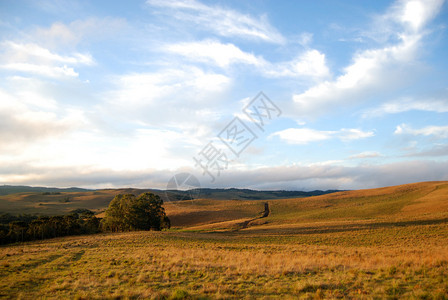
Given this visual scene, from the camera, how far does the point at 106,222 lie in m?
52.1

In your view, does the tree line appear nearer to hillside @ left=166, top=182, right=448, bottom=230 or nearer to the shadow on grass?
hillside @ left=166, top=182, right=448, bottom=230

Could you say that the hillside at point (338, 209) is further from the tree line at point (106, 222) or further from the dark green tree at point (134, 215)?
the tree line at point (106, 222)

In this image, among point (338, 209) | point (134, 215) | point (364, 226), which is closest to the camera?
point (364, 226)

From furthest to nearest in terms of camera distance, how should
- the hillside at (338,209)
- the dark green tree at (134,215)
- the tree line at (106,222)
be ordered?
1. the hillside at (338,209)
2. the dark green tree at (134,215)
3. the tree line at (106,222)

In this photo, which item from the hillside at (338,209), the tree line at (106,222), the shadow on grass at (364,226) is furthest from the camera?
the hillside at (338,209)

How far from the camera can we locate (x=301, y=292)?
8.19 meters

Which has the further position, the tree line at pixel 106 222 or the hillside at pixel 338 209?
the hillside at pixel 338 209

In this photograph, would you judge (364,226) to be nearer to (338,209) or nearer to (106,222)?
(338,209)

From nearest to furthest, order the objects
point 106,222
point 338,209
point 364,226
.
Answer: point 364,226
point 106,222
point 338,209

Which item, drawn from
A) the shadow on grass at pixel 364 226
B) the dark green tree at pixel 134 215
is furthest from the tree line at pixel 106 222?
the shadow on grass at pixel 364 226

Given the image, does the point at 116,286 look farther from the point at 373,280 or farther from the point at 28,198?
the point at 28,198

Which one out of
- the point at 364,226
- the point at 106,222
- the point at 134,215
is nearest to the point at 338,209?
the point at 364,226

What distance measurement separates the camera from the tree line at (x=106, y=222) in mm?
46000

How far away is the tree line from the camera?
151 ft
